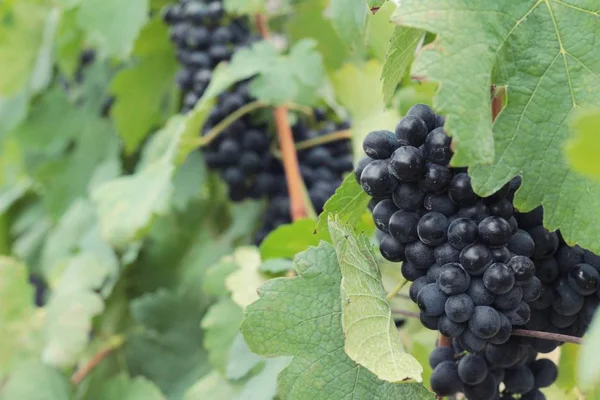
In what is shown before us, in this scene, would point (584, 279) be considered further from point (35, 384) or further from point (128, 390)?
point (35, 384)

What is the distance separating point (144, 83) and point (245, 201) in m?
0.44

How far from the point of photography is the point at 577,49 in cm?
73

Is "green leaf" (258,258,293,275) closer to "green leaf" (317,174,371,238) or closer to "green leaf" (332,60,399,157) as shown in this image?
"green leaf" (317,174,371,238)

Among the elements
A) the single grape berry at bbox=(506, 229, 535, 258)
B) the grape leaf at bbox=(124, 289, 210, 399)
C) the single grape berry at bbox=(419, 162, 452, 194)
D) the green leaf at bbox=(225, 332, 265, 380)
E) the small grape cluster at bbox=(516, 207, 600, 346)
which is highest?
the single grape berry at bbox=(419, 162, 452, 194)

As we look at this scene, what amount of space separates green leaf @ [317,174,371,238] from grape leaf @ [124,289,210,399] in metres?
0.90

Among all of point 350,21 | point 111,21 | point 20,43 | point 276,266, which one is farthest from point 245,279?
point 20,43

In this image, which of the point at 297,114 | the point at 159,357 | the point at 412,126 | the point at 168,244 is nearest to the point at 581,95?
the point at 412,126

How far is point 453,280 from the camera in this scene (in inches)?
27.8

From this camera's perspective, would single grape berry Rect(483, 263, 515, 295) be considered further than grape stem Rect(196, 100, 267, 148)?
No

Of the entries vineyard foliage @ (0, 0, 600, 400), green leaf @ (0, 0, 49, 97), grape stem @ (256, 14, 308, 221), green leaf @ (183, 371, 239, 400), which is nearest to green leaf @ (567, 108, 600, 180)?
vineyard foliage @ (0, 0, 600, 400)

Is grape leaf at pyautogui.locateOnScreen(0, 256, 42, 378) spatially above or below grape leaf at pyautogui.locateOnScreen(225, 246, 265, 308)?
below

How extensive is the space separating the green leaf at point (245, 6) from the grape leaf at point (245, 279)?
0.52m

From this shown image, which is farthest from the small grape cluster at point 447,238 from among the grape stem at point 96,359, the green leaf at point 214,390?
the grape stem at point 96,359

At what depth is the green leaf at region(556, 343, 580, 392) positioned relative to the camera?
1038 mm
